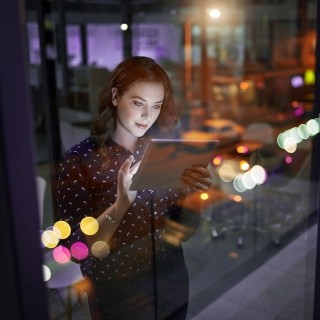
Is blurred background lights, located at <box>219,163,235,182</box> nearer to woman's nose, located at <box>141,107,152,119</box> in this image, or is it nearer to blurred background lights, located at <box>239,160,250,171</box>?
blurred background lights, located at <box>239,160,250,171</box>

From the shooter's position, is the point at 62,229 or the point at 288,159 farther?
the point at 288,159

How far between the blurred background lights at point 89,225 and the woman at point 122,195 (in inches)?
0.4

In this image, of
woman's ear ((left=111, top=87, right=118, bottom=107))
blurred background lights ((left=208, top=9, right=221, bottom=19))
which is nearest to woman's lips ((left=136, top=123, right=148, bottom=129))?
woman's ear ((left=111, top=87, right=118, bottom=107))

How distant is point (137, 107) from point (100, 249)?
0.56 meters

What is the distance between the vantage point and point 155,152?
1.65 m

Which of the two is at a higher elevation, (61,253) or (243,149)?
(61,253)

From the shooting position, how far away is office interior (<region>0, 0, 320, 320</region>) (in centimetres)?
102

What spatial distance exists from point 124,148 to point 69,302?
4.53ft

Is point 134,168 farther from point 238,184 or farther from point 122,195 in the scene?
point 238,184

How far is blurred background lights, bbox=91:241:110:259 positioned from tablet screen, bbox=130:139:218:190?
0.28 metres

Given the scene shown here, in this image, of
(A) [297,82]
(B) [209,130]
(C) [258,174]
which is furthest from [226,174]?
(A) [297,82]

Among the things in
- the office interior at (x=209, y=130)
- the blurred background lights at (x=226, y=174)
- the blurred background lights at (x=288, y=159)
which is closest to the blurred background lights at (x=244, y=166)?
the office interior at (x=209, y=130)

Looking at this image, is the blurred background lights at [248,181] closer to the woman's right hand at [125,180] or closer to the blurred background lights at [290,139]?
the blurred background lights at [290,139]

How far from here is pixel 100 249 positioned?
1797 millimetres
